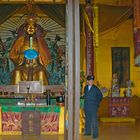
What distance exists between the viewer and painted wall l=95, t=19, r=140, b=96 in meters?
12.9

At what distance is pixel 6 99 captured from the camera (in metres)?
11.2

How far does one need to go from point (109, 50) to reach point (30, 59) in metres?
2.23

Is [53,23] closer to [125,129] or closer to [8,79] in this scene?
[8,79]

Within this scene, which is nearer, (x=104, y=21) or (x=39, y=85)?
(x=104, y=21)

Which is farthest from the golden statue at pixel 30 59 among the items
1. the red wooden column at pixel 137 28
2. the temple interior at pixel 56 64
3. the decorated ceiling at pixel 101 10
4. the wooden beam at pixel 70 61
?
the wooden beam at pixel 70 61

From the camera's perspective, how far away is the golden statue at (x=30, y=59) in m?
12.3

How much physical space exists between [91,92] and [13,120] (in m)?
1.62

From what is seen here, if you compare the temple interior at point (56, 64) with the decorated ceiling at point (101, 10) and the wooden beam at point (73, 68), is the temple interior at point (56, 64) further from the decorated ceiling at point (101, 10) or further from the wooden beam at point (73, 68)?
the wooden beam at point (73, 68)

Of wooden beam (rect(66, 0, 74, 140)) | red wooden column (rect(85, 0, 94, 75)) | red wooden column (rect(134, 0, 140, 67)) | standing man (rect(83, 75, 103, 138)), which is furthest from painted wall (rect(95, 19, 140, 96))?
wooden beam (rect(66, 0, 74, 140))

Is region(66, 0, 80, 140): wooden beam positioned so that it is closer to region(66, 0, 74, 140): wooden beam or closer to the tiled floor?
region(66, 0, 74, 140): wooden beam

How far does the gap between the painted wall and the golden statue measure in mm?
1538

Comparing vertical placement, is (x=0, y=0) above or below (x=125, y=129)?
above

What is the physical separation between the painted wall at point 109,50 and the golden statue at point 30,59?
1.54 metres

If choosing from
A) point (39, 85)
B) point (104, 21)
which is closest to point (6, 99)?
point (39, 85)
